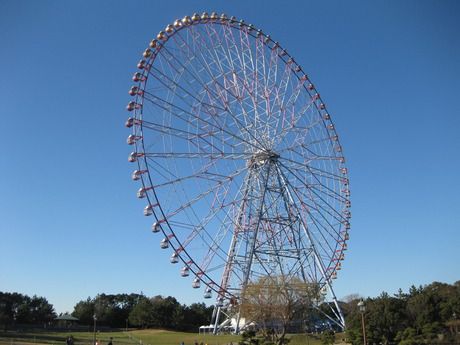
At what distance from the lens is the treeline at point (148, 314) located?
82625mm

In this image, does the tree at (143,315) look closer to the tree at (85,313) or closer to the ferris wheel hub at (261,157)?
the tree at (85,313)

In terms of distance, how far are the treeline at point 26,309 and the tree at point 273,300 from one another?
59810 mm

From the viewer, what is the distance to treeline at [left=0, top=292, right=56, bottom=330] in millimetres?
83250

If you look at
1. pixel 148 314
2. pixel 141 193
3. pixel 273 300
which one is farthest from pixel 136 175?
pixel 148 314

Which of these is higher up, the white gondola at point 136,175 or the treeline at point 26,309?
the white gondola at point 136,175

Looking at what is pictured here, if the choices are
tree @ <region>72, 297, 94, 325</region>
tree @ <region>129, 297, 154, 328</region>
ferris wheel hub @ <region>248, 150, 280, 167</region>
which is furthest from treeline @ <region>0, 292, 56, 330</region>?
ferris wheel hub @ <region>248, 150, 280, 167</region>

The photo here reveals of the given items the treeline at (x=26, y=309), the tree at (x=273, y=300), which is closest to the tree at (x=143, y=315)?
the treeline at (x=26, y=309)

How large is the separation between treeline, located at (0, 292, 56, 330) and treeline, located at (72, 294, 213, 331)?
5320 mm

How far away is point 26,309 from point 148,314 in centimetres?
2218

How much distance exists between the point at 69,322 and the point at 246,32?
6717 centimetres

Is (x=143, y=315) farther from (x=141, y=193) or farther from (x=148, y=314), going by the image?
(x=141, y=193)

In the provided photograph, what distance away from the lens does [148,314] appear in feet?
270

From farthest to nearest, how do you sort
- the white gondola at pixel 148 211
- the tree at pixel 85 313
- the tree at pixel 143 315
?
the tree at pixel 85 313 → the tree at pixel 143 315 → the white gondola at pixel 148 211

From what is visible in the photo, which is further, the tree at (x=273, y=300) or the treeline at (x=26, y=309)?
the treeline at (x=26, y=309)
